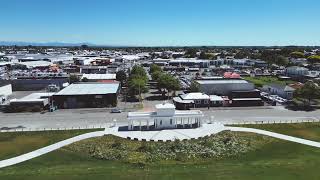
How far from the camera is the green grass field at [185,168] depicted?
3731cm

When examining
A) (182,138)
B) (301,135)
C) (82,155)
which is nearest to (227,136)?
(182,138)

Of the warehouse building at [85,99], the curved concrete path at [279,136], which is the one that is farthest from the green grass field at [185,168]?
the warehouse building at [85,99]

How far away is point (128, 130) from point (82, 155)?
38.9ft

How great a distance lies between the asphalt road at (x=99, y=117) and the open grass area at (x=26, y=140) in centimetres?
454

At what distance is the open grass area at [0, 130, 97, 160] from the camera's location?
4562 cm

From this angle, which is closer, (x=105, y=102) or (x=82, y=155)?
(x=82, y=155)

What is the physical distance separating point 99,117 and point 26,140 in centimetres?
1660

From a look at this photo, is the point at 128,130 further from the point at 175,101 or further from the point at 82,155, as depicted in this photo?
the point at 175,101

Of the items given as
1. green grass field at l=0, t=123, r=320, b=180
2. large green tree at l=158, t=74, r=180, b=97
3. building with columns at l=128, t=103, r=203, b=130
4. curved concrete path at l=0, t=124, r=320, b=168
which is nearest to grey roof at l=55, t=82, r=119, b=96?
large green tree at l=158, t=74, r=180, b=97

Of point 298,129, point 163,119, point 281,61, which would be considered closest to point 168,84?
point 163,119

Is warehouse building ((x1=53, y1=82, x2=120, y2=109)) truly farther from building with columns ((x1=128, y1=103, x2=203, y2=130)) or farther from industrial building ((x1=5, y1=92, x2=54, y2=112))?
building with columns ((x1=128, y1=103, x2=203, y2=130))

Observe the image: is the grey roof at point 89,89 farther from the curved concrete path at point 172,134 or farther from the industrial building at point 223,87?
the curved concrete path at point 172,134

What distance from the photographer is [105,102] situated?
7462 cm

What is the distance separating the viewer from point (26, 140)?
5022 centimetres
